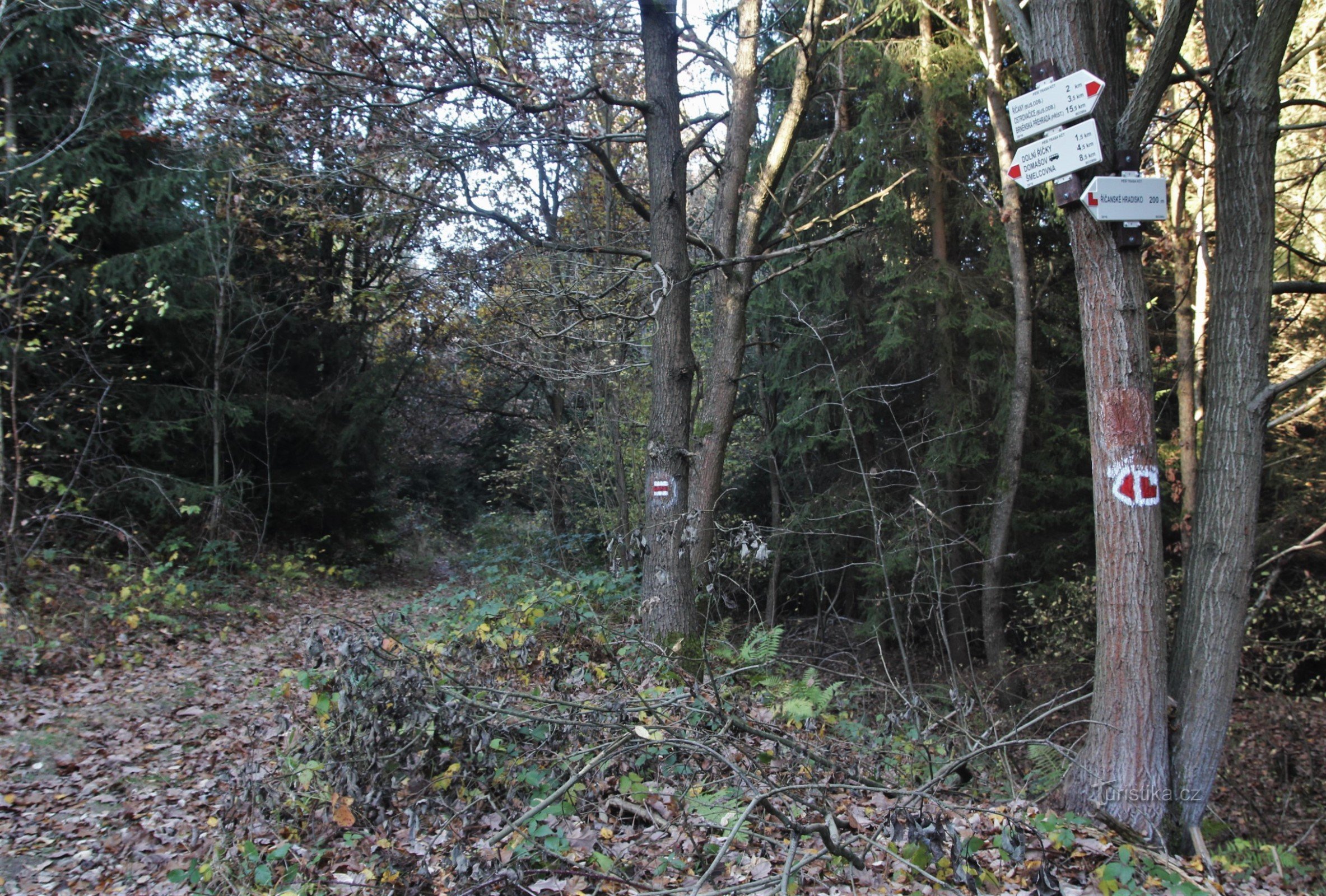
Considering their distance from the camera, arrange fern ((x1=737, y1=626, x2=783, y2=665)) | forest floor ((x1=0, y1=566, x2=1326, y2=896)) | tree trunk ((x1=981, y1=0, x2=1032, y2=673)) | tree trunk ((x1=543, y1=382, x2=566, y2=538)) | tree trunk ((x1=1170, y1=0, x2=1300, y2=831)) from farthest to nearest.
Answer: tree trunk ((x1=543, y1=382, x2=566, y2=538)) < tree trunk ((x1=981, y1=0, x2=1032, y2=673)) < fern ((x1=737, y1=626, x2=783, y2=665)) < tree trunk ((x1=1170, y1=0, x2=1300, y2=831)) < forest floor ((x1=0, y1=566, x2=1326, y2=896))

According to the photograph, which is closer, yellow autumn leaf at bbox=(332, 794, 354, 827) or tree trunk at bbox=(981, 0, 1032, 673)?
yellow autumn leaf at bbox=(332, 794, 354, 827)

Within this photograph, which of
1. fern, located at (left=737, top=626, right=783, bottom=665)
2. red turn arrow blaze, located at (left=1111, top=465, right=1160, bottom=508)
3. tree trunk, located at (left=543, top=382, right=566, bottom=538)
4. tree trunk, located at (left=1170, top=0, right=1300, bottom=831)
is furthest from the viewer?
tree trunk, located at (left=543, top=382, right=566, bottom=538)

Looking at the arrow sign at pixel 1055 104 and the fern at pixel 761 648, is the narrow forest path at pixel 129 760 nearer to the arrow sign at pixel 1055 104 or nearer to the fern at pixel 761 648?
the fern at pixel 761 648

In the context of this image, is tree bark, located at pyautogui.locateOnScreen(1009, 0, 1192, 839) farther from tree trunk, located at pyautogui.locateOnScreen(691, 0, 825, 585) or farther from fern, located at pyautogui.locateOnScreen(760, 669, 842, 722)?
tree trunk, located at pyautogui.locateOnScreen(691, 0, 825, 585)

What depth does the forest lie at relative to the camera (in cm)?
421

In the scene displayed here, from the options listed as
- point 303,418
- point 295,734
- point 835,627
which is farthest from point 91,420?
point 835,627

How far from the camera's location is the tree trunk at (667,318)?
24.0ft

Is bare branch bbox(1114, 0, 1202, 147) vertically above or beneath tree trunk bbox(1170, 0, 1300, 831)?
above

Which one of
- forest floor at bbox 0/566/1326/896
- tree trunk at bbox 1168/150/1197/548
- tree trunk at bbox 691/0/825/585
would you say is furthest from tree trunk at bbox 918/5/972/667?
forest floor at bbox 0/566/1326/896

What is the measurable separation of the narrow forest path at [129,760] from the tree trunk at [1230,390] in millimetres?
5429

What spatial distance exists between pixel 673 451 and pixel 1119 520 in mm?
3766

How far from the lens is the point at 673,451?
24.1ft

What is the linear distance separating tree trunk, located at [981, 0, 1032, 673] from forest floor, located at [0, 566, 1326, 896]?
2.62 metres

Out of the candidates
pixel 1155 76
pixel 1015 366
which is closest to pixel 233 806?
pixel 1155 76
